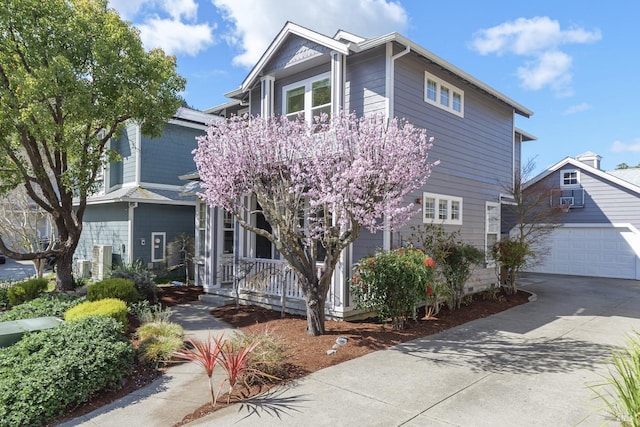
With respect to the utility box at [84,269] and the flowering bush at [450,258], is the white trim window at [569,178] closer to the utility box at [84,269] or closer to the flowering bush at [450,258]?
the flowering bush at [450,258]

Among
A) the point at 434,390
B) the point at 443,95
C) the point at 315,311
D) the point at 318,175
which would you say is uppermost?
the point at 443,95

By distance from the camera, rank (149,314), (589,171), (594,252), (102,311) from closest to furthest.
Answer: (102,311)
(149,314)
(594,252)
(589,171)

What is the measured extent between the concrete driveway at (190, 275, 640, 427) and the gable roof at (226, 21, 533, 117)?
244 inches

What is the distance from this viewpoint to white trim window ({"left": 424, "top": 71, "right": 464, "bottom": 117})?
32.6ft

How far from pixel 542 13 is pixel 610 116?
10809 mm

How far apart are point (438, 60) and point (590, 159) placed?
1411cm

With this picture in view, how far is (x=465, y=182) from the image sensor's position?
11.5m

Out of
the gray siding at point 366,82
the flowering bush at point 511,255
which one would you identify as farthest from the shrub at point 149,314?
the flowering bush at point 511,255

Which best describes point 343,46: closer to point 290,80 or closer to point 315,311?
point 290,80

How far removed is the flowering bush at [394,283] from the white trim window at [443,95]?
4586 mm

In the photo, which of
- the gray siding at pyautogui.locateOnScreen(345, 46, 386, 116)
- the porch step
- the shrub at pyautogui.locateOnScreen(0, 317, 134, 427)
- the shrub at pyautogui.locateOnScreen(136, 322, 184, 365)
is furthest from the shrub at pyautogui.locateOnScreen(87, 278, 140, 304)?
the gray siding at pyautogui.locateOnScreen(345, 46, 386, 116)

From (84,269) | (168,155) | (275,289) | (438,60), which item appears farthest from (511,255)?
(84,269)

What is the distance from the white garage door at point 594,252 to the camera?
54.4ft

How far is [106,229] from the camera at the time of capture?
15852mm
